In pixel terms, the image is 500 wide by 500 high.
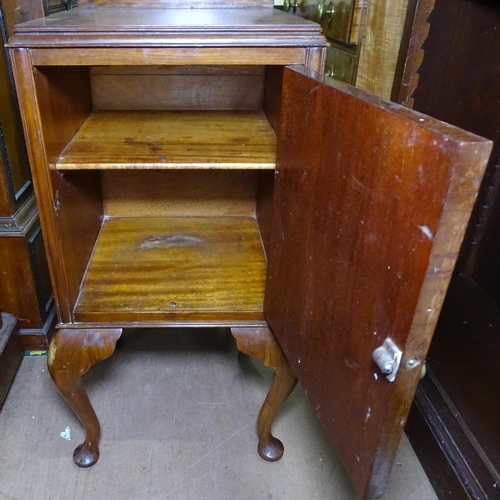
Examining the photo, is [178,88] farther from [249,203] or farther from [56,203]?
[56,203]

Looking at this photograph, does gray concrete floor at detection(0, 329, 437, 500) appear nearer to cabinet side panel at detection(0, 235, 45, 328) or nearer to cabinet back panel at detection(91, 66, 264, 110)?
cabinet side panel at detection(0, 235, 45, 328)

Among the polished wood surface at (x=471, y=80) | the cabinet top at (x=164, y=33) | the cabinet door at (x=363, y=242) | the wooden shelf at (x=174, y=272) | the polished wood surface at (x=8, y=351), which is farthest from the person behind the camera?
the polished wood surface at (x=8, y=351)

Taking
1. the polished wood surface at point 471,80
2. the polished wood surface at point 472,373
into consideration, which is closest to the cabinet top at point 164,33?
the polished wood surface at point 471,80

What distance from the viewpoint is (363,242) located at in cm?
62

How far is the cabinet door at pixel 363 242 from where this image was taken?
0.49 m

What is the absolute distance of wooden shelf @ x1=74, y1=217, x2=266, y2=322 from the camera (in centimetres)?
107

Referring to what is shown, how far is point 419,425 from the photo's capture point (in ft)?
4.39

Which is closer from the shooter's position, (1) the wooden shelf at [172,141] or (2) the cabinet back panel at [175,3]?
(1) the wooden shelf at [172,141]

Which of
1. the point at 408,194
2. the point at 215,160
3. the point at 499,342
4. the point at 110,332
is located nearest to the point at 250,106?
the point at 215,160

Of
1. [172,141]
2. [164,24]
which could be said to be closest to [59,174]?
[172,141]

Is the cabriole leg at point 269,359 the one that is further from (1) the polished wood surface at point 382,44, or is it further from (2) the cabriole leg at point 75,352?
(1) the polished wood surface at point 382,44

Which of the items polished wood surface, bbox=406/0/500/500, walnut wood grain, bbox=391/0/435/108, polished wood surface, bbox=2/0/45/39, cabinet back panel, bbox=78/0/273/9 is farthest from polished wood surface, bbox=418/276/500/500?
polished wood surface, bbox=2/0/45/39

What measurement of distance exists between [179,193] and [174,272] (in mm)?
317

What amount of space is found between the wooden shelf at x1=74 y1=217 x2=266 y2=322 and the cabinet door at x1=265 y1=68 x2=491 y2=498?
22 cm
